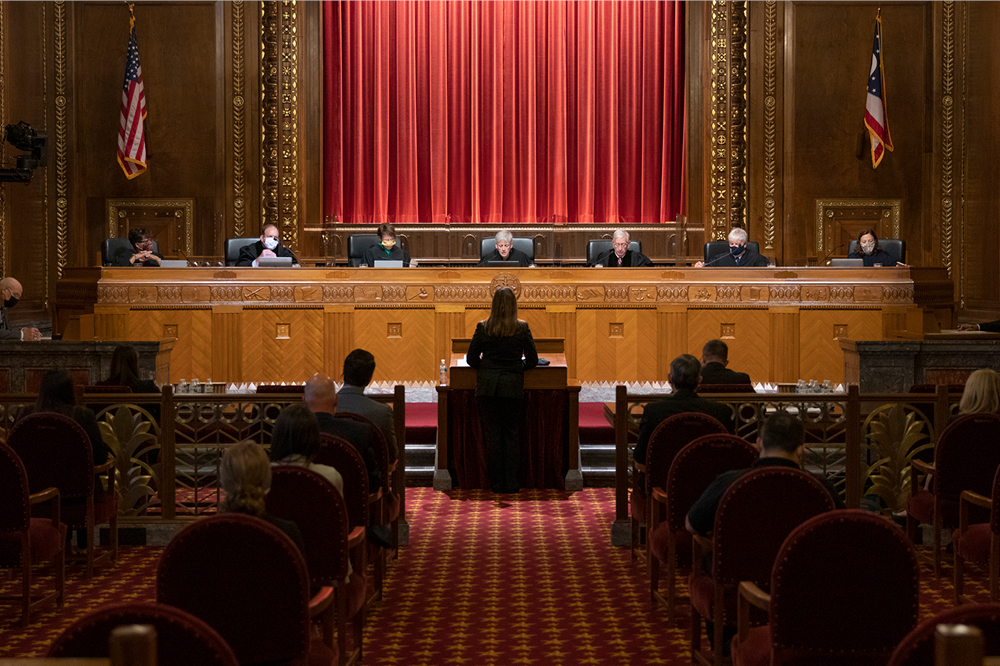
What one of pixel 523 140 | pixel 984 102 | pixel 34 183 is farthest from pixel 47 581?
pixel 984 102

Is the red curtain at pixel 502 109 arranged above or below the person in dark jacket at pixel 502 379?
above

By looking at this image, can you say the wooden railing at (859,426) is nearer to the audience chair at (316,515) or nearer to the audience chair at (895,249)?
the audience chair at (316,515)

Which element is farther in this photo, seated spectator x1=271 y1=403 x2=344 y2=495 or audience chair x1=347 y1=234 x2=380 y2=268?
audience chair x1=347 y1=234 x2=380 y2=268

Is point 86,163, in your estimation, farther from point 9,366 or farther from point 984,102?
point 984,102

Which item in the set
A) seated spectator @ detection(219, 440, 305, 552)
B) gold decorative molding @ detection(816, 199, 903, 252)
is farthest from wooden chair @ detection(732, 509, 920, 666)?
gold decorative molding @ detection(816, 199, 903, 252)

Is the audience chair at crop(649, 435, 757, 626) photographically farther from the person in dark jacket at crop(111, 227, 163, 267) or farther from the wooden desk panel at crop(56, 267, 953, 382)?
the person in dark jacket at crop(111, 227, 163, 267)

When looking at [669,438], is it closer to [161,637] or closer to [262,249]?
[161,637]

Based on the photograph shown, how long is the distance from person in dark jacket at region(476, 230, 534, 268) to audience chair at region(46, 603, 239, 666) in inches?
325

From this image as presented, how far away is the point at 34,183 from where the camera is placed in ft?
41.6

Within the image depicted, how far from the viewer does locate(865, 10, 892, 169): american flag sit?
12422 millimetres

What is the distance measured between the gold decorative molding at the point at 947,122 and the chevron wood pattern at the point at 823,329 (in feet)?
12.8

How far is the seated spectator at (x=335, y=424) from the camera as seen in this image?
4.32m

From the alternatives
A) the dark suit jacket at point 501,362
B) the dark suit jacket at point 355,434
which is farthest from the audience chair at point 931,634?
the dark suit jacket at point 501,362

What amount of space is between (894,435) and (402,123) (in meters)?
9.21
